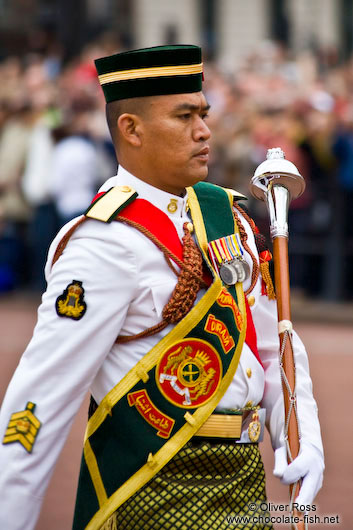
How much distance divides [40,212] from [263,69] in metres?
3.82

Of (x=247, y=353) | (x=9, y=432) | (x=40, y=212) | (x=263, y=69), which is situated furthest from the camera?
(x=263, y=69)

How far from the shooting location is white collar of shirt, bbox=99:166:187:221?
9.91ft

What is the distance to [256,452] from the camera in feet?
9.93

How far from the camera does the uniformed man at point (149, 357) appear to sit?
2768mm

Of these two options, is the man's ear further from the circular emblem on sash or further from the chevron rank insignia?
the chevron rank insignia

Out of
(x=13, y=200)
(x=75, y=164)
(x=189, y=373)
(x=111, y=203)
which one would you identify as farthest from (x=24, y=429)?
(x=13, y=200)

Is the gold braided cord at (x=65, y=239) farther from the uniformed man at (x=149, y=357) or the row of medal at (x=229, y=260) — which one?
the row of medal at (x=229, y=260)

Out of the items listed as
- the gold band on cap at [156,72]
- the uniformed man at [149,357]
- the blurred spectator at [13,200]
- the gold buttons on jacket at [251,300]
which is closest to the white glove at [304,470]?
the uniformed man at [149,357]

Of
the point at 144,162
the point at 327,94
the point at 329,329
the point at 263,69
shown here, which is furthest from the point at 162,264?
the point at 263,69

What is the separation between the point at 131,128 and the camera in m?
2.98

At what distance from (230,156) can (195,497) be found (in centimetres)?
774

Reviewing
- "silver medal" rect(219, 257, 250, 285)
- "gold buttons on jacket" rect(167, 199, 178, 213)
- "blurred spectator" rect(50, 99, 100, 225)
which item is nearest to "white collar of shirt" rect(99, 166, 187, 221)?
"gold buttons on jacket" rect(167, 199, 178, 213)

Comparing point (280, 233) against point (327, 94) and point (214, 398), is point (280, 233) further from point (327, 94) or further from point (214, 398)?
point (327, 94)

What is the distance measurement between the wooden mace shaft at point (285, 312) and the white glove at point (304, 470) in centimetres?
3
